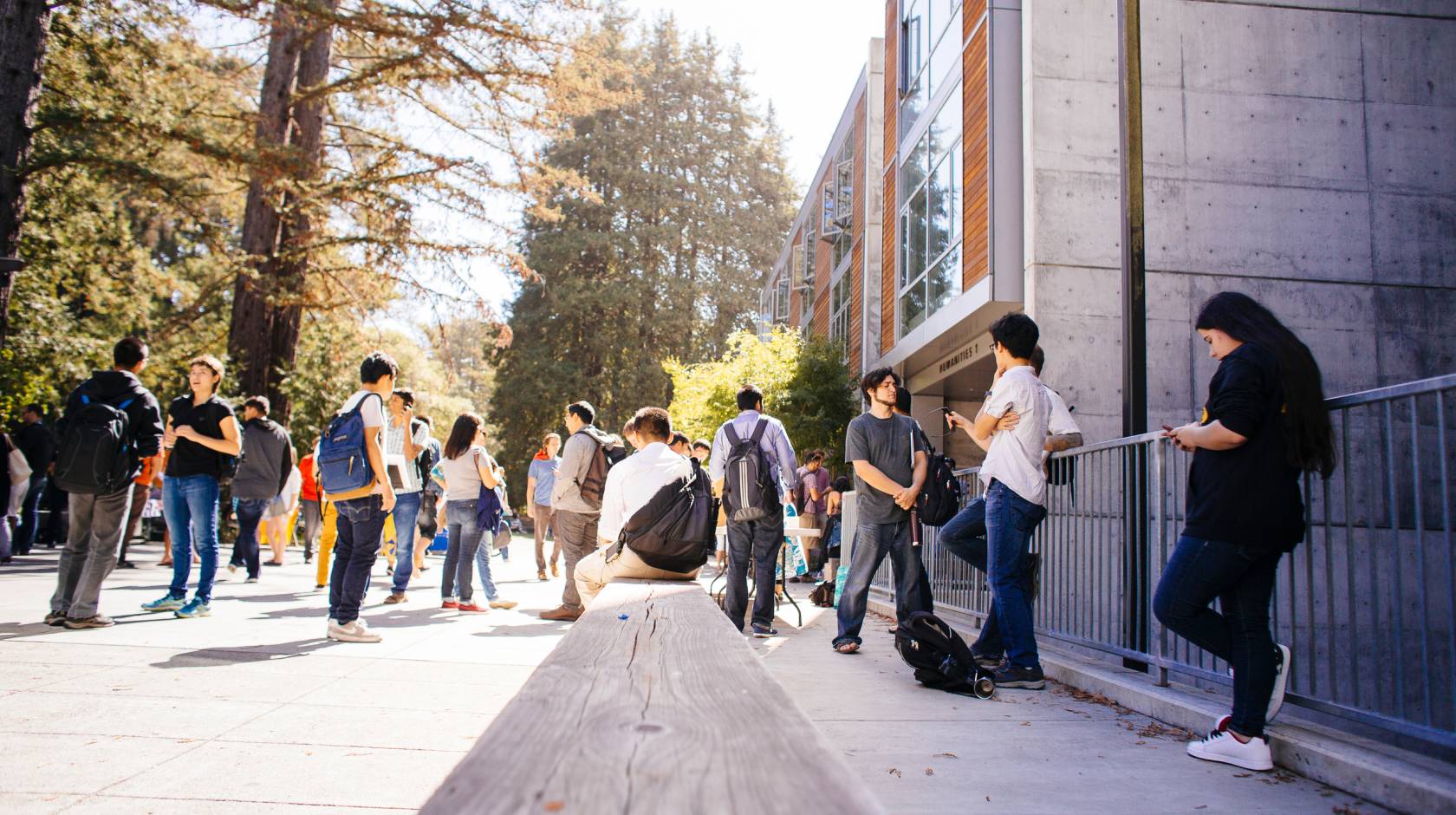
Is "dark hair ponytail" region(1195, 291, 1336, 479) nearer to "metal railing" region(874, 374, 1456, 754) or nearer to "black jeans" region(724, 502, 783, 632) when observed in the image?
"metal railing" region(874, 374, 1456, 754)

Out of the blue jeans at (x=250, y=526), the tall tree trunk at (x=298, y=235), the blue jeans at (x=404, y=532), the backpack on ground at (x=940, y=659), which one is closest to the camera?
the backpack on ground at (x=940, y=659)

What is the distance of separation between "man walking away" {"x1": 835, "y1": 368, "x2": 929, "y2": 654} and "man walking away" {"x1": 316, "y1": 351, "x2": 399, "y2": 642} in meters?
3.23

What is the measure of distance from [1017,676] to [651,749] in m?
4.27

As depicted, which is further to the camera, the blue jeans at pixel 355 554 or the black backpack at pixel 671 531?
the blue jeans at pixel 355 554

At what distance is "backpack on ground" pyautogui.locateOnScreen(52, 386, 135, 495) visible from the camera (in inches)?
254

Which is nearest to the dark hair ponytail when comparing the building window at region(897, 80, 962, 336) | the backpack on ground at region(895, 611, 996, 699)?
the backpack on ground at region(895, 611, 996, 699)

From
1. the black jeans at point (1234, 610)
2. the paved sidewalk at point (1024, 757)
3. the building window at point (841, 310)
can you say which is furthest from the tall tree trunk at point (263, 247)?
the black jeans at point (1234, 610)

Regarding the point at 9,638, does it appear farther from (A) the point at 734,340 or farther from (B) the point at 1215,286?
(A) the point at 734,340

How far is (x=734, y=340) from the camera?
84.8ft

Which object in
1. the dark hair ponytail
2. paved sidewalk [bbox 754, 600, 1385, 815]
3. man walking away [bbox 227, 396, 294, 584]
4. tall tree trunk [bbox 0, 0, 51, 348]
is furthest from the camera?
tall tree trunk [bbox 0, 0, 51, 348]

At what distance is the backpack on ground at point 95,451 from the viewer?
21.2 feet

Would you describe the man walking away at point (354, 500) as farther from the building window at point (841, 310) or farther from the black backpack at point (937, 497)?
the building window at point (841, 310)

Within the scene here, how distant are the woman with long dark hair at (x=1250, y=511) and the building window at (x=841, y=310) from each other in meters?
19.3

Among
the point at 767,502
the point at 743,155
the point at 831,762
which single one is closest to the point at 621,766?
the point at 831,762
